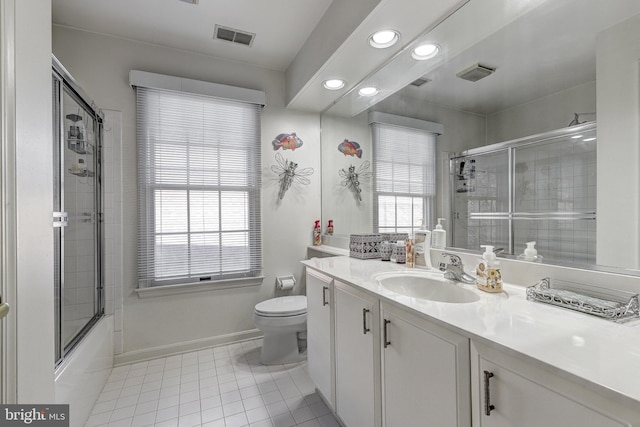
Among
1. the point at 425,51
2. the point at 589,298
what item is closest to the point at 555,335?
the point at 589,298

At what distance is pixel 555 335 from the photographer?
2.48 feet

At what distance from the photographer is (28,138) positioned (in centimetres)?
88

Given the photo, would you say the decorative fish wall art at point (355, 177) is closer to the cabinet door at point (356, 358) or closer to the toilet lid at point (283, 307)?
the toilet lid at point (283, 307)

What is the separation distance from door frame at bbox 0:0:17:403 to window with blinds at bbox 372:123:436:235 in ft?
5.91

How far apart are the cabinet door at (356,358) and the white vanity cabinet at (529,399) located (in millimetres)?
485

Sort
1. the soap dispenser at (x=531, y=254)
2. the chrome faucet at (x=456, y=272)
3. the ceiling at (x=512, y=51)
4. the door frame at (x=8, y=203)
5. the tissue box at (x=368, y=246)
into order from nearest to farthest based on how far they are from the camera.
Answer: the door frame at (x=8, y=203), the ceiling at (x=512, y=51), the soap dispenser at (x=531, y=254), the chrome faucet at (x=456, y=272), the tissue box at (x=368, y=246)

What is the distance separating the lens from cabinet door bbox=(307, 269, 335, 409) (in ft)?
5.20

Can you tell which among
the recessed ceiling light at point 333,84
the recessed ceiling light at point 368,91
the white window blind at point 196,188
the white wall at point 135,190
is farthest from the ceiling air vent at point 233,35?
the recessed ceiling light at point 368,91

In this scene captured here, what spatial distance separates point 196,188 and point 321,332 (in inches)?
64.9

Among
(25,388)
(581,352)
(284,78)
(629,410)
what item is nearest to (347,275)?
(581,352)

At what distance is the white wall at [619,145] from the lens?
0.94m

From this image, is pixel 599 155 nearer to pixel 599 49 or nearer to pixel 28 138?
pixel 599 49

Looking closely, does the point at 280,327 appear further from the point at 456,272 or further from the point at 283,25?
the point at 283,25

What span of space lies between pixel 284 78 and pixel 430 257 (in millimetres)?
2247
